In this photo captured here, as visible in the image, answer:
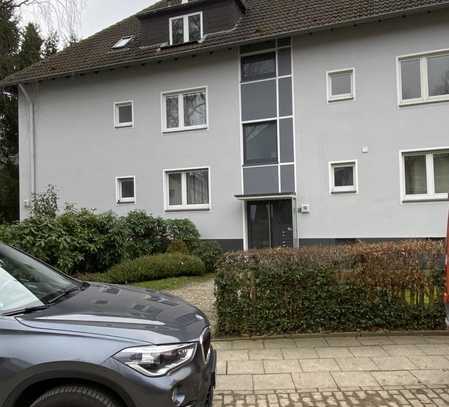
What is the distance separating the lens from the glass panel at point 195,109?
57.6 ft

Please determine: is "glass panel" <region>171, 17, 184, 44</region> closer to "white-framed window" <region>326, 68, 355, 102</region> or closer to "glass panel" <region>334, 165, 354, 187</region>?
"white-framed window" <region>326, 68, 355, 102</region>

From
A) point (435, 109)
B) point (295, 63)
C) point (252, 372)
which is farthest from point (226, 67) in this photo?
point (252, 372)

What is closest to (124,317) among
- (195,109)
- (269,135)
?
(269,135)

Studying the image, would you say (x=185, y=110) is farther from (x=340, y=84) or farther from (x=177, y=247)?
(x=340, y=84)

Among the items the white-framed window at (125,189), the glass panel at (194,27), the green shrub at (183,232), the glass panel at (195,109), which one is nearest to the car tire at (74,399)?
the green shrub at (183,232)

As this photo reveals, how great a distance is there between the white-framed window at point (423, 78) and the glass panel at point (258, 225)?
5390mm

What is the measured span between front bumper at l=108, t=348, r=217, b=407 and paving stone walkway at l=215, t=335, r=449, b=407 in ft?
4.54

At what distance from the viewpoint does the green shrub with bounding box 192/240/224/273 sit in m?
15.2

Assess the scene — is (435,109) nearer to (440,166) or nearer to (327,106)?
(440,166)

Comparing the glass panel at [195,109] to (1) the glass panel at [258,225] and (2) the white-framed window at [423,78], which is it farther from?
(2) the white-framed window at [423,78]

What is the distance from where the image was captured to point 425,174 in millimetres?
14500

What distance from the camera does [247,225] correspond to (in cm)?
1655

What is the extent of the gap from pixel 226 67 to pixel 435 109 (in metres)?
6.92

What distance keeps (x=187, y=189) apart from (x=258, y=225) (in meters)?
3.04
